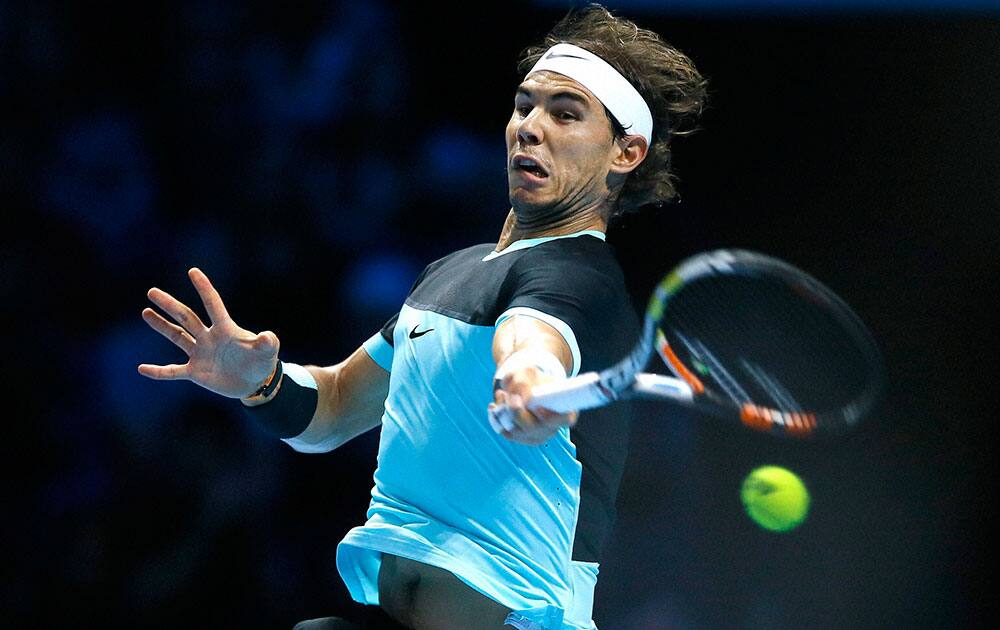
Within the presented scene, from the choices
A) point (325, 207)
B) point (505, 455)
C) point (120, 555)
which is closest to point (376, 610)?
point (505, 455)

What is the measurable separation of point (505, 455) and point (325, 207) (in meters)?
2.25

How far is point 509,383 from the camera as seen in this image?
1597 mm

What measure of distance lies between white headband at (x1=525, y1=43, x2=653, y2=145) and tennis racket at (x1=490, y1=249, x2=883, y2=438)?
583mm

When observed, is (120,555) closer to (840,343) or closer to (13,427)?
(13,427)

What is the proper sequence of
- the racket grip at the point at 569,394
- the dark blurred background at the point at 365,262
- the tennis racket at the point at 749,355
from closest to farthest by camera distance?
the racket grip at the point at 569,394
the tennis racket at the point at 749,355
the dark blurred background at the point at 365,262

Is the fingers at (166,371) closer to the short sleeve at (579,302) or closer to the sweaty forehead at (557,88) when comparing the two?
the short sleeve at (579,302)

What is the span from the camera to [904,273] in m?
Result: 3.85

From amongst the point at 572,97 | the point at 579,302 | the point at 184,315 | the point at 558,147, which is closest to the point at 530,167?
the point at 558,147

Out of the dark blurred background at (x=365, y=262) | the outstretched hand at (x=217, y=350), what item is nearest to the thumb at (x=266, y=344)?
the outstretched hand at (x=217, y=350)

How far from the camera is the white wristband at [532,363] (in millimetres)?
1614

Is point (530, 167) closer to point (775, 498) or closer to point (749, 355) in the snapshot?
point (749, 355)

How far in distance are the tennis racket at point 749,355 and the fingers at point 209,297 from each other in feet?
2.92

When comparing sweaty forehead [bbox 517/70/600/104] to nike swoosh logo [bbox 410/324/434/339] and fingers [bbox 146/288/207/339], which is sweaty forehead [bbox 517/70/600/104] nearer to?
nike swoosh logo [bbox 410/324/434/339]

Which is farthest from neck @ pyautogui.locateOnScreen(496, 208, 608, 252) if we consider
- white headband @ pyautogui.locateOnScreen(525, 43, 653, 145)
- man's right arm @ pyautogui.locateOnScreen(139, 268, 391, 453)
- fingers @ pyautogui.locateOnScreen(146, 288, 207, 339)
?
fingers @ pyautogui.locateOnScreen(146, 288, 207, 339)
